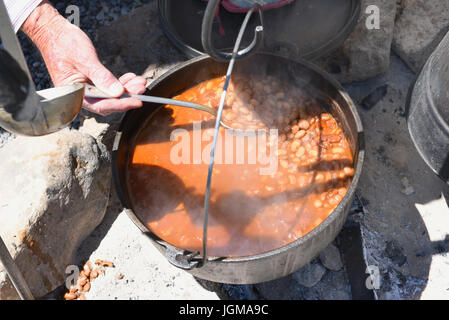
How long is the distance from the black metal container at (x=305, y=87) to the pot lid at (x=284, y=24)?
1.23 ft

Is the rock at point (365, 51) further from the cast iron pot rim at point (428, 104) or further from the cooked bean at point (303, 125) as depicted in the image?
the cooked bean at point (303, 125)

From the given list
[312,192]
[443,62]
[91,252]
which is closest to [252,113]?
[312,192]

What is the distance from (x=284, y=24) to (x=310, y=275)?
1707 millimetres

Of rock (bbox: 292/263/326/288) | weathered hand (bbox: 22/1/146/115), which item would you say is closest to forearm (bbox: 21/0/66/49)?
weathered hand (bbox: 22/1/146/115)

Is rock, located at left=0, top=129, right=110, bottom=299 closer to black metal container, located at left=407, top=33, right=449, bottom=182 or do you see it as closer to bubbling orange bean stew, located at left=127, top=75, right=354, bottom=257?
bubbling orange bean stew, located at left=127, top=75, right=354, bottom=257

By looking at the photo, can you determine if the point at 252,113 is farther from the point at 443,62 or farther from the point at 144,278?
the point at 144,278

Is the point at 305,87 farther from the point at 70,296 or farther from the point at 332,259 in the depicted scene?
the point at 70,296

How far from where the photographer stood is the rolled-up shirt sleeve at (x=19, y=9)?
272 centimetres

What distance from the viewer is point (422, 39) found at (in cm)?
315

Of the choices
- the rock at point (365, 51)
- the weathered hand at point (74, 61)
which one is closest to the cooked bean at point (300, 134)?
the weathered hand at point (74, 61)

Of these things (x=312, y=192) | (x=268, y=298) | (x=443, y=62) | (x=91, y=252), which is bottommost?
(x=268, y=298)

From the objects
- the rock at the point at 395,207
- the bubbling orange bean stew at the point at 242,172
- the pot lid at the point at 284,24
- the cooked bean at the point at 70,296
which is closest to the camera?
the bubbling orange bean stew at the point at 242,172

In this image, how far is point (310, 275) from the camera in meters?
2.61

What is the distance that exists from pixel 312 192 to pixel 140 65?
5.98ft
